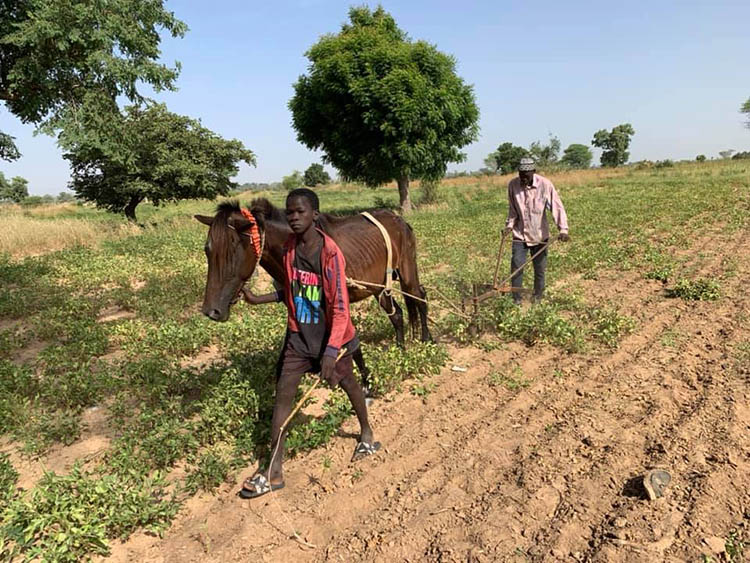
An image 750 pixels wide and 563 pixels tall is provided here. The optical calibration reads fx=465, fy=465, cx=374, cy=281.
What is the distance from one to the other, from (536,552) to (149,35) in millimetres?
8463

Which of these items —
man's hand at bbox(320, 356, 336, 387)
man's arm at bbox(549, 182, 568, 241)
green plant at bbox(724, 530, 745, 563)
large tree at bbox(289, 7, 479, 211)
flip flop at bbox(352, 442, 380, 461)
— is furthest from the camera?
large tree at bbox(289, 7, 479, 211)

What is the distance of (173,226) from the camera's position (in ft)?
63.0

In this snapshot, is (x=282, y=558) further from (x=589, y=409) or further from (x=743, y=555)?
(x=589, y=409)

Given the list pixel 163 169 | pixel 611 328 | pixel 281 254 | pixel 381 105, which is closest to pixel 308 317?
pixel 281 254

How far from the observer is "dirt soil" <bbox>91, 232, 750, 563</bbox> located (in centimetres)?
284

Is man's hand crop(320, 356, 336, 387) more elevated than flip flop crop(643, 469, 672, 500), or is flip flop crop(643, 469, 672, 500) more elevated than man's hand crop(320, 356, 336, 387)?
man's hand crop(320, 356, 336, 387)

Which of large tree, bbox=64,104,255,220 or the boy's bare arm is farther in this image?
large tree, bbox=64,104,255,220

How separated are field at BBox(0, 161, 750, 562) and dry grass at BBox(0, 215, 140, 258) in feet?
23.1

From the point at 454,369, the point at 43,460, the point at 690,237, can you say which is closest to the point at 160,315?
the point at 43,460

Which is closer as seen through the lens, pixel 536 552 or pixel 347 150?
pixel 536 552

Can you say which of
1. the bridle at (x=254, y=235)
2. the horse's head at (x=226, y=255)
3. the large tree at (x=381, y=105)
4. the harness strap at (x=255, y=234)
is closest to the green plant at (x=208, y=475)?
the horse's head at (x=226, y=255)

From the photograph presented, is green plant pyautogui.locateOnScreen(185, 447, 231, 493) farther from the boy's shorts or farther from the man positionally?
the man

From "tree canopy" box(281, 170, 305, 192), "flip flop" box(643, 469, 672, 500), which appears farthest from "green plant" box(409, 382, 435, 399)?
"tree canopy" box(281, 170, 305, 192)

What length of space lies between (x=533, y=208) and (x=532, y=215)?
0.35 ft
